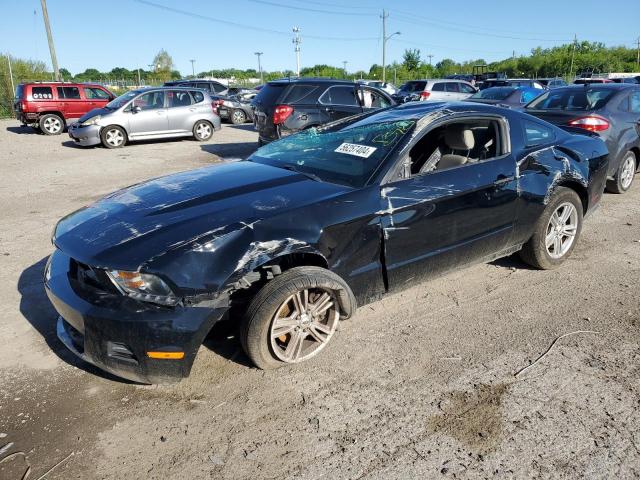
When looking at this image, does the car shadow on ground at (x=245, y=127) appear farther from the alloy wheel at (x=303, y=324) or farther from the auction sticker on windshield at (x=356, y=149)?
the alloy wheel at (x=303, y=324)

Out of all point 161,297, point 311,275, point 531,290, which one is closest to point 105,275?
point 161,297

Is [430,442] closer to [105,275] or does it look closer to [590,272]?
[105,275]

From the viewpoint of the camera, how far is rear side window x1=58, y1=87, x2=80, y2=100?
1636 centimetres

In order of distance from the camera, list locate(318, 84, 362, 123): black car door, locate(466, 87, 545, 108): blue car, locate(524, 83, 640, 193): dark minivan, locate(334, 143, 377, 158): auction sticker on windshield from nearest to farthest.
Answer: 1. locate(334, 143, 377, 158): auction sticker on windshield
2. locate(524, 83, 640, 193): dark minivan
3. locate(318, 84, 362, 123): black car door
4. locate(466, 87, 545, 108): blue car

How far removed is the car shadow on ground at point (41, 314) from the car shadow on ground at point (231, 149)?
718cm

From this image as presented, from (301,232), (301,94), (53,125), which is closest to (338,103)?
(301,94)

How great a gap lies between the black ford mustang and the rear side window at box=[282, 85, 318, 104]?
17.8 ft

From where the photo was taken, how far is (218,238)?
2.77m

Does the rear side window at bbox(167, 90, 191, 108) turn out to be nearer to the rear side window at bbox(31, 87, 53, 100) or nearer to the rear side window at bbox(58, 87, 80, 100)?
the rear side window at bbox(58, 87, 80, 100)

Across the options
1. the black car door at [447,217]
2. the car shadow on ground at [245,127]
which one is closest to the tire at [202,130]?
the car shadow on ground at [245,127]

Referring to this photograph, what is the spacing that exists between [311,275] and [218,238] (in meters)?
0.60

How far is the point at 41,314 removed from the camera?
3.87 m

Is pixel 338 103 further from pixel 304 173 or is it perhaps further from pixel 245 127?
pixel 245 127

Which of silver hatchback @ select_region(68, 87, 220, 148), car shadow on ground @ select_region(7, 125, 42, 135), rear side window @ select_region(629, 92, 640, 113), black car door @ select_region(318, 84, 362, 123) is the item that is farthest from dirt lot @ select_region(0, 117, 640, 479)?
car shadow on ground @ select_region(7, 125, 42, 135)
